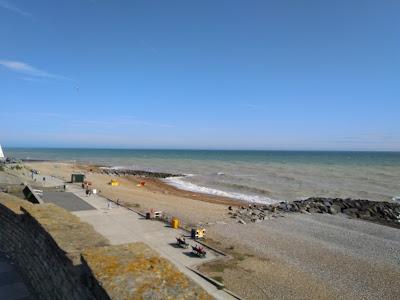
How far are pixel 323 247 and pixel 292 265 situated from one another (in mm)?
3846

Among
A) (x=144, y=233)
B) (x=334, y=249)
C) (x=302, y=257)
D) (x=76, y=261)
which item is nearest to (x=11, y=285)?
(x=76, y=261)

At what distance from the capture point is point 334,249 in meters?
15.7

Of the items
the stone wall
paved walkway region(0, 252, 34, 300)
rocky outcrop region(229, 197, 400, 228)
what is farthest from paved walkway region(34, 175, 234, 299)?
rocky outcrop region(229, 197, 400, 228)

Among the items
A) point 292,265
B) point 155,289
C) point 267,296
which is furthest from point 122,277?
point 292,265

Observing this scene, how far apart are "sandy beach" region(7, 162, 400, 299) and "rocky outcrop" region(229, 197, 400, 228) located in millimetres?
1298

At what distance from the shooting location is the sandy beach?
10.8 metres

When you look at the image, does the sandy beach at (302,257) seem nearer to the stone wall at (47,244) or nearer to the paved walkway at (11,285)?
the stone wall at (47,244)

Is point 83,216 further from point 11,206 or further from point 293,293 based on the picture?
point 293,293

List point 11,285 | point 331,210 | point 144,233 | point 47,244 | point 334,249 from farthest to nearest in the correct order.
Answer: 1. point 331,210
2. point 334,249
3. point 144,233
4. point 11,285
5. point 47,244

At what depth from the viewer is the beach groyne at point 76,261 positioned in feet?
11.8

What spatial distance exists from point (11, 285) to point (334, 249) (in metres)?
14.1

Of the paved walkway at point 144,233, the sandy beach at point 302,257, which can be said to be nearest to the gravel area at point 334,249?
the sandy beach at point 302,257

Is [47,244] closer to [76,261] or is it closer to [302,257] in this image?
[76,261]

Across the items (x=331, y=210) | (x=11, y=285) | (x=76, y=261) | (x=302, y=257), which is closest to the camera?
(x=76, y=261)
